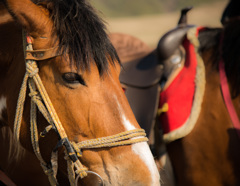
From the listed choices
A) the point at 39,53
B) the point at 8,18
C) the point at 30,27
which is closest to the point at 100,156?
the point at 39,53

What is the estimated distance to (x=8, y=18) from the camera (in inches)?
61.6

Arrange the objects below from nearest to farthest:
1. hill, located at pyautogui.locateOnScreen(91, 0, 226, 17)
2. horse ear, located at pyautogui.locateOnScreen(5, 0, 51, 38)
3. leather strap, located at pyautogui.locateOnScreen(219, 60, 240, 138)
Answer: horse ear, located at pyautogui.locateOnScreen(5, 0, 51, 38) < leather strap, located at pyautogui.locateOnScreen(219, 60, 240, 138) < hill, located at pyautogui.locateOnScreen(91, 0, 226, 17)

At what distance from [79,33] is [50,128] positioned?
1.58 feet

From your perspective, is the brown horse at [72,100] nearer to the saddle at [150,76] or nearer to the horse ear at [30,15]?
the horse ear at [30,15]

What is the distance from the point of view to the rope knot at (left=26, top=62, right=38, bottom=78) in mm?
1348

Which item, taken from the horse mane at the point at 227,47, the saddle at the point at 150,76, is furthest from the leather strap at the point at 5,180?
the horse mane at the point at 227,47

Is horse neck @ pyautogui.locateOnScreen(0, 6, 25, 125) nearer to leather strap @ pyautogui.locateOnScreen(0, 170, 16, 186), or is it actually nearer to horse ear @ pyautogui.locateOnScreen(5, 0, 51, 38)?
horse ear @ pyautogui.locateOnScreen(5, 0, 51, 38)

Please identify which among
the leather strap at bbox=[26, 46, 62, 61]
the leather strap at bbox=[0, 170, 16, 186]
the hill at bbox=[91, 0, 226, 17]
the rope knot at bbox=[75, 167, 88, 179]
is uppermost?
the hill at bbox=[91, 0, 226, 17]

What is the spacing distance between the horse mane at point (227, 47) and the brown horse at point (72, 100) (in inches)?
39.4

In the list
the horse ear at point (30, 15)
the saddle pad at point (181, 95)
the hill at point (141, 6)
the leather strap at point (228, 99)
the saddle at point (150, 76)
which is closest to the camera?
the horse ear at point (30, 15)

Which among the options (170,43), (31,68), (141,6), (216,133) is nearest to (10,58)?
(31,68)

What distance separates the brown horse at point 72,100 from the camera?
50.2 inches

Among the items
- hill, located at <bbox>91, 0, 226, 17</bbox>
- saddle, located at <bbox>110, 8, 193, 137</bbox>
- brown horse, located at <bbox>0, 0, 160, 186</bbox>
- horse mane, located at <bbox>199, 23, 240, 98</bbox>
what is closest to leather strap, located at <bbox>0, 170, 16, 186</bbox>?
brown horse, located at <bbox>0, 0, 160, 186</bbox>

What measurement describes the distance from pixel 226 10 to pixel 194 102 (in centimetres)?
109
